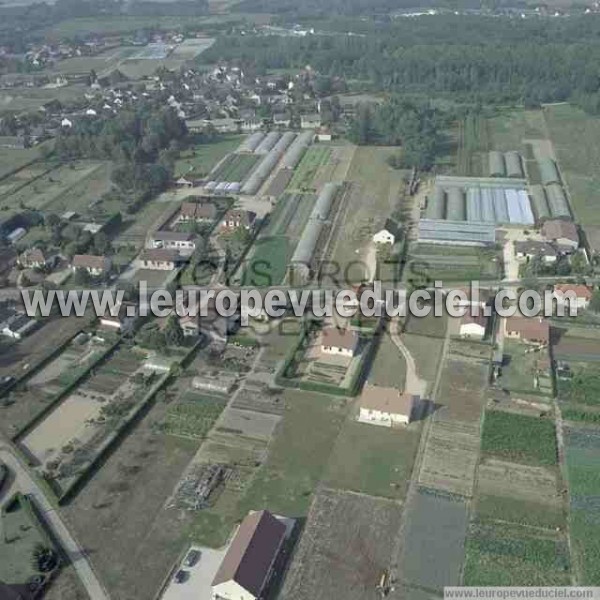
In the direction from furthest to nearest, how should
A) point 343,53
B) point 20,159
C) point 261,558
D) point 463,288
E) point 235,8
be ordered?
point 235,8 → point 343,53 → point 20,159 → point 463,288 → point 261,558

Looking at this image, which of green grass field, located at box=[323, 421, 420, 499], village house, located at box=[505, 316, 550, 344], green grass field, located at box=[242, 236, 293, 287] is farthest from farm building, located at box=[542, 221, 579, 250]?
green grass field, located at box=[323, 421, 420, 499]

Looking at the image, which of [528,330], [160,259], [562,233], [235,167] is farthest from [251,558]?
[235,167]

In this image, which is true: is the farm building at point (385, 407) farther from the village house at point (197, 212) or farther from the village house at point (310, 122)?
the village house at point (310, 122)

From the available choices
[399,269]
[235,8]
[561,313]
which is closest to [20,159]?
[399,269]

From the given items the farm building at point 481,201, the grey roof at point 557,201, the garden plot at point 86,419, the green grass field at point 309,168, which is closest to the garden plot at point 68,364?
the garden plot at point 86,419

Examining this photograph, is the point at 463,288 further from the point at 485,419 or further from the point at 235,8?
the point at 235,8

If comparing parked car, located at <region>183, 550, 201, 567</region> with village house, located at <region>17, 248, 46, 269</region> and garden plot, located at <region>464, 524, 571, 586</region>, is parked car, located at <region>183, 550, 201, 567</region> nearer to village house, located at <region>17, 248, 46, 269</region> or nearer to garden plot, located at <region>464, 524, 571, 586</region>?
garden plot, located at <region>464, 524, 571, 586</region>
